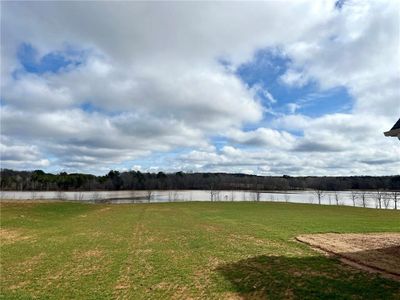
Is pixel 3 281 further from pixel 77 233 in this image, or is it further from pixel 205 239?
pixel 77 233

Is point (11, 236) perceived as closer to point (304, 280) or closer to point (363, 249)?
point (304, 280)

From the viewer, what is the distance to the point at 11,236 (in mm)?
21359

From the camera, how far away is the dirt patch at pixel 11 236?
63.7 ft

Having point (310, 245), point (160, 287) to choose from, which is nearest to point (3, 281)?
point (160, 287)

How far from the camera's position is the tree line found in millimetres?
135875

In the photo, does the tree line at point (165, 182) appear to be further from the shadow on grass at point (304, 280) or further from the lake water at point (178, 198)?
the shadow on grass at point (304, 280)

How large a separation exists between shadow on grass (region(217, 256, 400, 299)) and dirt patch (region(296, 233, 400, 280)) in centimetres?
69

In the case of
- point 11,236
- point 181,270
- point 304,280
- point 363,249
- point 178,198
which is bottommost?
point 11,236

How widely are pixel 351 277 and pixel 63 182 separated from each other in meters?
Answer: 138

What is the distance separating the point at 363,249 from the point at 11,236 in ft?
63.6

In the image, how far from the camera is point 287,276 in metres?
10.0

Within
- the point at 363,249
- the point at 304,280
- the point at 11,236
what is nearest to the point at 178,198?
the point at 11,236

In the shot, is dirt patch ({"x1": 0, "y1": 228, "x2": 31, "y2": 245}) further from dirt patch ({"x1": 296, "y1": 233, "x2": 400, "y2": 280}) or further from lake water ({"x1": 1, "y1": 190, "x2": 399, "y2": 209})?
lake water ({"x1": 1, "y1": 190, "x2": 399, "y2": 209})

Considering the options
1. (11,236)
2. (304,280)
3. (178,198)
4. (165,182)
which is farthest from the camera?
(165,182)
